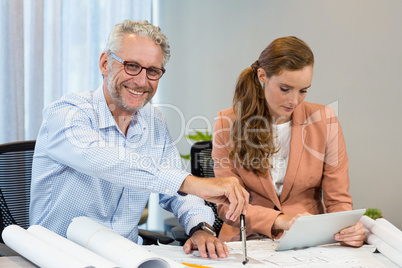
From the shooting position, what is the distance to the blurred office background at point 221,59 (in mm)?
3123

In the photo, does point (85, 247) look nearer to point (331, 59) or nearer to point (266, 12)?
point (331, 59)

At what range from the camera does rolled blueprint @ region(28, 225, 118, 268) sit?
3.43 feet

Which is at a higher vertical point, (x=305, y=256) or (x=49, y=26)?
(x=49, y=26)

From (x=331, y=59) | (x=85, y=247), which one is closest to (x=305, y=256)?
(x=85, y=247)

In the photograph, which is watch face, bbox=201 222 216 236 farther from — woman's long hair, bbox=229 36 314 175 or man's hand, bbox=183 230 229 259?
woman's long hair, bbox=229 36 314 175

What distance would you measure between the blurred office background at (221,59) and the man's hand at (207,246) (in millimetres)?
2005

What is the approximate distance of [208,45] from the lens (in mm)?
4379

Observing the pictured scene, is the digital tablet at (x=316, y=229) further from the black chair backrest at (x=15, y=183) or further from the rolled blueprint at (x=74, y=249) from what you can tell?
the black chair backrest at (x=15, y=183)

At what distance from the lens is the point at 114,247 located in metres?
1.15

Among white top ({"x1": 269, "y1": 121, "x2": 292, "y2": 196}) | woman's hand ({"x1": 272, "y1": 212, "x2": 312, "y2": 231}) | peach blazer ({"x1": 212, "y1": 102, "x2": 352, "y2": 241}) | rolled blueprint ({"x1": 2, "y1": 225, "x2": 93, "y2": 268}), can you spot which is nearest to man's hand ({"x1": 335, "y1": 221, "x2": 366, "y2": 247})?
woman's hand ({"x1": 272, "y1": 212, "x2": 312, "y2": 231})

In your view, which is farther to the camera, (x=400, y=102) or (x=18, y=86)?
(x=18, y=86)

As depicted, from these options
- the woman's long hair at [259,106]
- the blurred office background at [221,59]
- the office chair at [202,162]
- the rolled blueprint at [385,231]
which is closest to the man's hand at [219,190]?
the rolled blueprint at [385,231]

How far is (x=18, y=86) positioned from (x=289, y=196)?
2.49 meters

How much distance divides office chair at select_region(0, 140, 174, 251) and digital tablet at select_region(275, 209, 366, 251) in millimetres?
567
